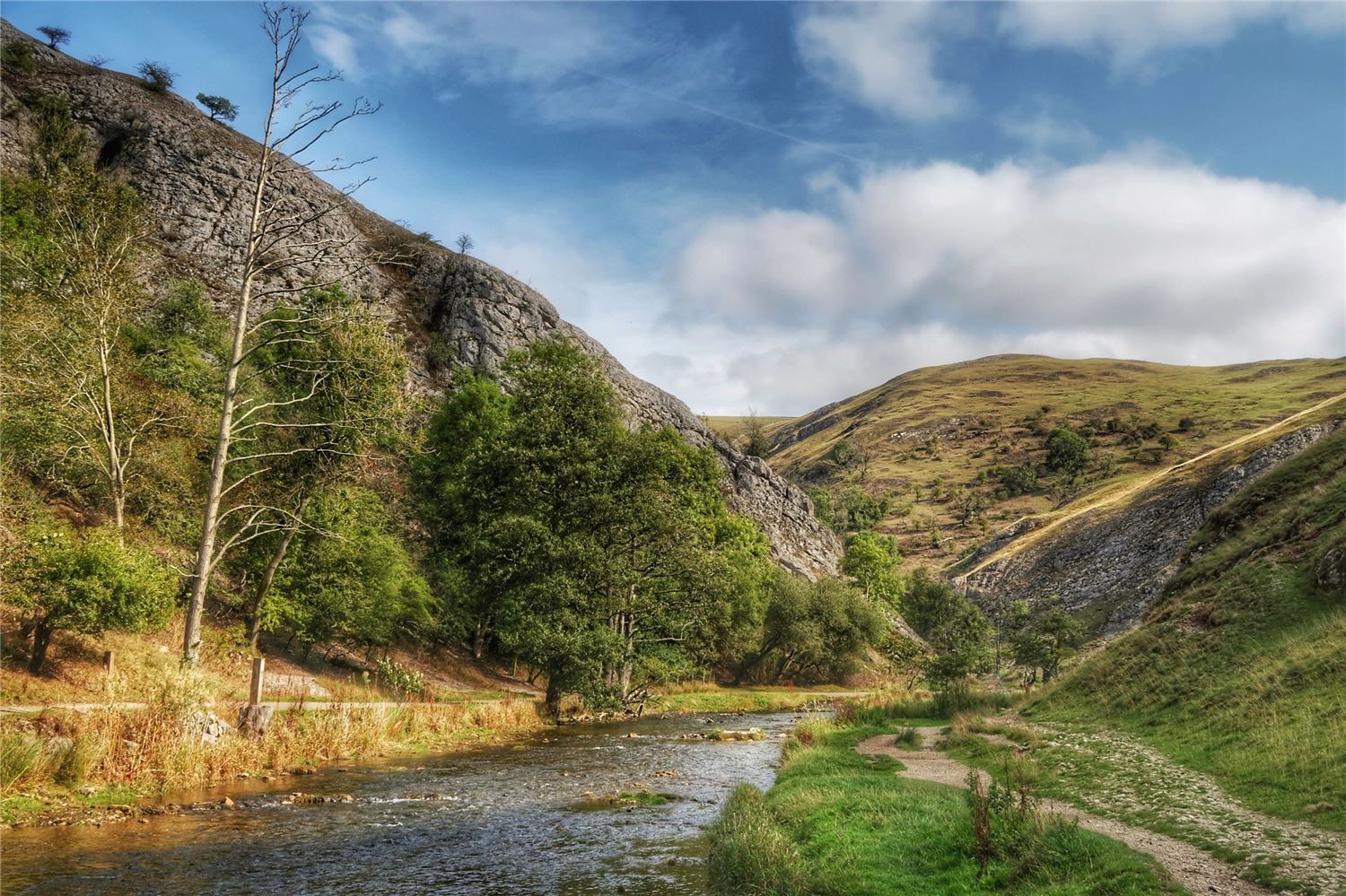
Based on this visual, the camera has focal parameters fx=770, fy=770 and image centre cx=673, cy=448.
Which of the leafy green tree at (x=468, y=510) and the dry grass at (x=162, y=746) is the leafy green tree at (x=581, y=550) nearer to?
the leafy green tree at (x=468, y=510)

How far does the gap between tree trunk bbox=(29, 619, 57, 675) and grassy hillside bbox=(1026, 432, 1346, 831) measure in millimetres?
34190

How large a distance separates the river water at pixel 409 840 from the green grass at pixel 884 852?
124 cm

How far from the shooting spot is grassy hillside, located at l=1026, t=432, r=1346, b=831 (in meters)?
17.4

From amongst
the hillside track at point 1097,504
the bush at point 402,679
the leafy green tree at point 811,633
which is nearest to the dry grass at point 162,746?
the bush at point 402,679

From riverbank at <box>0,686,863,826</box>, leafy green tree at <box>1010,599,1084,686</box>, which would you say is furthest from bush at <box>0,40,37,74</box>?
leafy green tree at <box>1010,599,1084,686</box>

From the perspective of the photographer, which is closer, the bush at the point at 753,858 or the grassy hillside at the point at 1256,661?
the bush at the point at 753,858

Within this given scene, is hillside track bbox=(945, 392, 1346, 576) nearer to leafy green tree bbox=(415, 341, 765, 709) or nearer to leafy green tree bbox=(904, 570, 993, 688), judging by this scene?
leafy green tree bbox=(904, 570, 993, 688)

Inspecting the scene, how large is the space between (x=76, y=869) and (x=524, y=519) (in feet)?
95.8

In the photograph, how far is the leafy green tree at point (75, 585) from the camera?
24688 mm

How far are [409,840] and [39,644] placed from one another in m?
18.1

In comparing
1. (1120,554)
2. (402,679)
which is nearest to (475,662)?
(402,679)

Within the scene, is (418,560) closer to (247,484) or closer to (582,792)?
(247,484)

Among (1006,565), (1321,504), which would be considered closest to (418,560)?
(1321,504)

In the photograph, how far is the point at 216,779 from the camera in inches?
815
